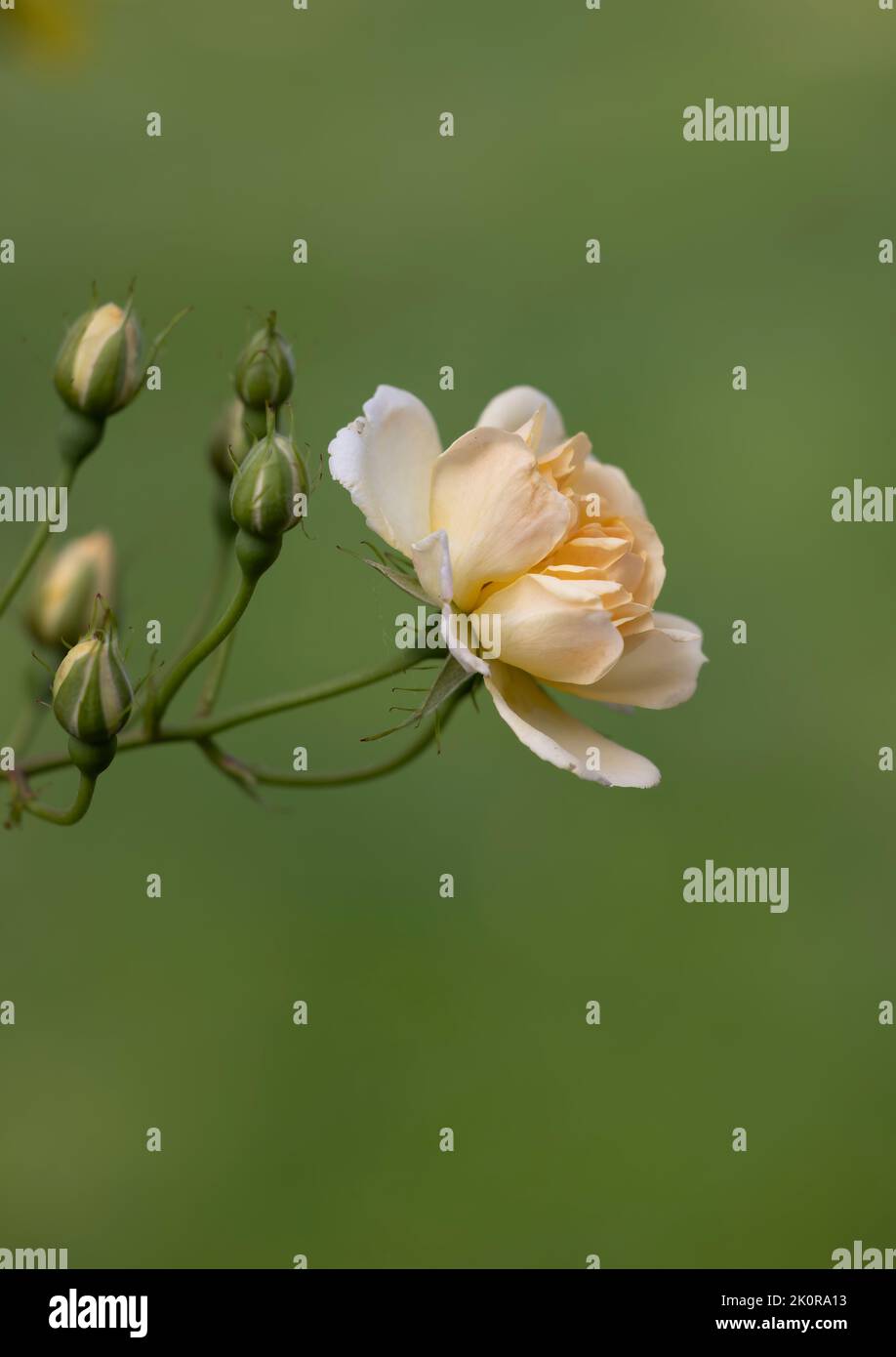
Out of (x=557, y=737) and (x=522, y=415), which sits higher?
(x=522, y=415)

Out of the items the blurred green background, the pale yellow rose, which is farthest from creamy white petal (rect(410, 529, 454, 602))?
the blurred green background

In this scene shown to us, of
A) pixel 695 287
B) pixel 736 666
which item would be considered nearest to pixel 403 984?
pixel 736 666

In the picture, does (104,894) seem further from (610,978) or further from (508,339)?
(508,339)
